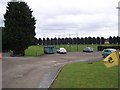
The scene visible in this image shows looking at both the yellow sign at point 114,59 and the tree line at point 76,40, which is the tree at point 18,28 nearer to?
the yellow sign at point 114,59

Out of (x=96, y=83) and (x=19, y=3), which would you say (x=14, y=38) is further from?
(x=96, y=83)

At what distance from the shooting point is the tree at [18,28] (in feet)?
205

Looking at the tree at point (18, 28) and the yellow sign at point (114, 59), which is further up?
the tree at point (18, 28)

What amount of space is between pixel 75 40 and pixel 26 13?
266 feet

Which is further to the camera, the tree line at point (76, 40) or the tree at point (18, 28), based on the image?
the tree line at point (76, 40)

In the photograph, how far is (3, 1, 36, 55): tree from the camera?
205ft

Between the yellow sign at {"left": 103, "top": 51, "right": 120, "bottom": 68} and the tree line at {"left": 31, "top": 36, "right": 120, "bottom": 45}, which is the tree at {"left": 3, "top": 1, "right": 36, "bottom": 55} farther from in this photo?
the tree line at {"left": 31, "top": 36, "right": 120, "bottom": 45}

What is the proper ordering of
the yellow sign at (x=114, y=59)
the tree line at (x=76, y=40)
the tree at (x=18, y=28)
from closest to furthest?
the yellow sign at (x=114, y=59)
the tree at (x=18, y=28)
the tree line at (x=76, y=40)

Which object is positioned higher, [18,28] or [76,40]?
[18,28]

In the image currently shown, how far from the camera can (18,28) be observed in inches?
2466

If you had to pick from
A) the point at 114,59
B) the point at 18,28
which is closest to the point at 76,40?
the point at 18,28

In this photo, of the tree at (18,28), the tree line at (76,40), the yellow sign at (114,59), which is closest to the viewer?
the yellow sign at (114,59)

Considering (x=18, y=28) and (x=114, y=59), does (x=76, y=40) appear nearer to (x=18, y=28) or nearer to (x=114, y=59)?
(x=18, y=28)

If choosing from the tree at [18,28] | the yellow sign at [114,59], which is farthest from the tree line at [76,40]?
the yellow sign at [114,59]
